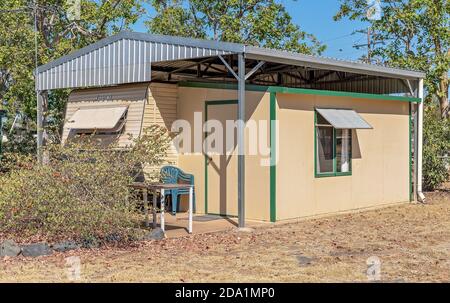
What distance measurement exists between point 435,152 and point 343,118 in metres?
6.06

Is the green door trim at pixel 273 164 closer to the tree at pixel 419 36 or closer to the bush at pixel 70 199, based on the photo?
the bush at pixel 70 199

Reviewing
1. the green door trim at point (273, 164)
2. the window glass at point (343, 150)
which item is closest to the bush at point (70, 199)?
the green door trim at point (273, 164)

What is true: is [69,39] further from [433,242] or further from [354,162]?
[433,242]

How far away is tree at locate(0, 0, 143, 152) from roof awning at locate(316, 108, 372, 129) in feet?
28.8

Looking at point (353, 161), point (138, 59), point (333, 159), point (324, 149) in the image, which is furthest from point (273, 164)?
point (138, 59)

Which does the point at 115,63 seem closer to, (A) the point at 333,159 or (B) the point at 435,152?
(A) the point at 333,159

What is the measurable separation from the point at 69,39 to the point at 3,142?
3972 mm

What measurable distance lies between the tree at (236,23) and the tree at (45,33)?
301 centimetres

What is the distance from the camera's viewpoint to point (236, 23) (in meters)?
22.0

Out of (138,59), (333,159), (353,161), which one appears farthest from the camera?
(353,161)

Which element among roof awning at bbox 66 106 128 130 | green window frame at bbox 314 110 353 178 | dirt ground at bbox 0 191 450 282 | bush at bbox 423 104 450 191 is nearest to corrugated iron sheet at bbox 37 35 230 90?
roof awning at bbox 66 106 128 130

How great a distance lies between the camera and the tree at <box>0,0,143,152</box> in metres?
18.6

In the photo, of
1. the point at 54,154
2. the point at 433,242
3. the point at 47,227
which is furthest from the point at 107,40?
the point at 433,242

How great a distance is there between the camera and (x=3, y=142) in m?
20.6
